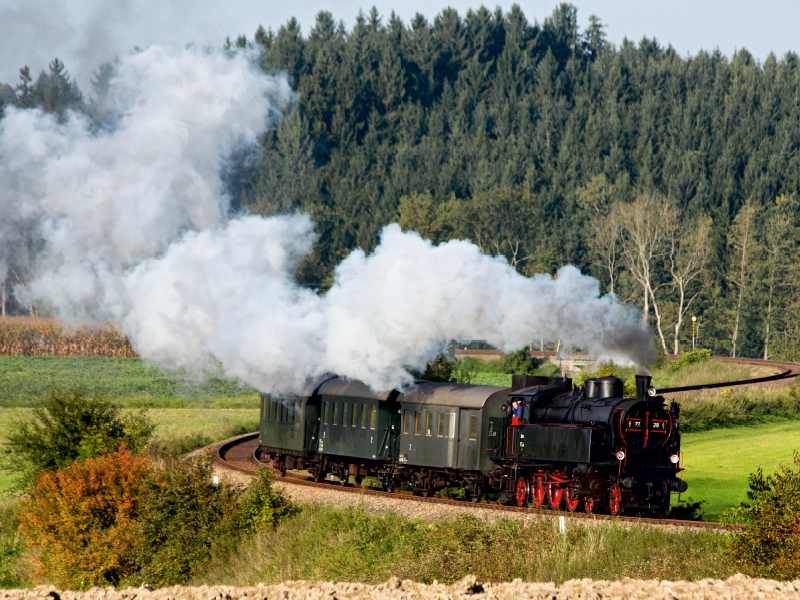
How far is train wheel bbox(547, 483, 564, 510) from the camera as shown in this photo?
Result: 83.4ft

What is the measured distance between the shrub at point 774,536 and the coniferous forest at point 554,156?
244ft

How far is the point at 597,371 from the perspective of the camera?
4934 centimetres

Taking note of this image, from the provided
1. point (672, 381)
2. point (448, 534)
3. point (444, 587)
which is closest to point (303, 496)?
point (448, 534)

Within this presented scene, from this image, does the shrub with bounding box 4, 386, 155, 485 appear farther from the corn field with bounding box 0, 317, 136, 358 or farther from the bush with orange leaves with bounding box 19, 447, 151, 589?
the corn field with bounding box 0, 317, 136, 358

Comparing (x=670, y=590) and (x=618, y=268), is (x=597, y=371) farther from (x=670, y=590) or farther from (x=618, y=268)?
(x=618, y=268)

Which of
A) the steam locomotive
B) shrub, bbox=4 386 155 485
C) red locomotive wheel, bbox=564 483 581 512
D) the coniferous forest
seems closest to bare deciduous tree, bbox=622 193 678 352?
the coniferous forest

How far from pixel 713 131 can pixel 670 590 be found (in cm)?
11697

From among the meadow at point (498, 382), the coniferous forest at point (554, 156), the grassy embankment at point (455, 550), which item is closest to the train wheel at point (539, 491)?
the grassy embankment at point (455, 550)

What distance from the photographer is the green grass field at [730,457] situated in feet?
105

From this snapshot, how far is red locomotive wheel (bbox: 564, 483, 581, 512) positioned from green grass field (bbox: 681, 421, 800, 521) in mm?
4377

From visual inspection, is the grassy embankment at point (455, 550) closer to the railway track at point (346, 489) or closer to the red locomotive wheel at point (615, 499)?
the railway track at point (346, 489)

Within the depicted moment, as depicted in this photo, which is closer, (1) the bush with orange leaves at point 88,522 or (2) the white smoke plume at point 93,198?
(1) the bush with orange leaves at point 88,522

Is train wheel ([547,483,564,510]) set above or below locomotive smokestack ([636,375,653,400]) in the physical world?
below

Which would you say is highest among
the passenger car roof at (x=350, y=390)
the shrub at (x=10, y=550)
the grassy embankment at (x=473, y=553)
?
the passenger car roof at (x=350, y=390)
